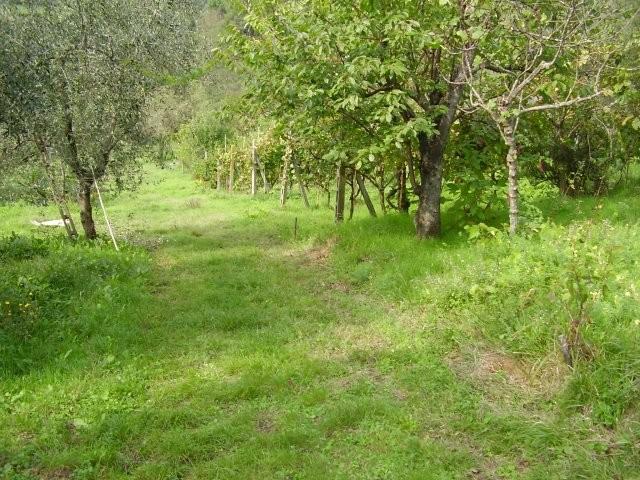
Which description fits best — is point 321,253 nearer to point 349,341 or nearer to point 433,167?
point 433,167

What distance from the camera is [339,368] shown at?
18.2 feet

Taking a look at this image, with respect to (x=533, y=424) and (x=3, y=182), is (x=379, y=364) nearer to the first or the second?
(x=533, y=424)

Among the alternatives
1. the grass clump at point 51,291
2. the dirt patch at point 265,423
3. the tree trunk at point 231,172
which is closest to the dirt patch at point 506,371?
the dirt patch at point 265,423

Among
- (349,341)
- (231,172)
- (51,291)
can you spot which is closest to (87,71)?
(51,291)

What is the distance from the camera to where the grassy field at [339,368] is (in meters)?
4.09

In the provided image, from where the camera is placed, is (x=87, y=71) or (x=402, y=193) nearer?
(x=87, y=71)

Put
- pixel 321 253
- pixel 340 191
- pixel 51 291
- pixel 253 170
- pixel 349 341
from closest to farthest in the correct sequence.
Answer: pixel 349 341
pixel 51 291
pixel 321 253
pixel 340 191
pixel 253 170

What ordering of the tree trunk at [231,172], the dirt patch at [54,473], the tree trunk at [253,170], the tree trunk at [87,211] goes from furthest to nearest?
the tree trunk at [231,172]
the tree trunk at [253,170]
the tree trunk at [87,211]
the dirt patch at [54,473]

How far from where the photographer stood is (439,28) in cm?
815

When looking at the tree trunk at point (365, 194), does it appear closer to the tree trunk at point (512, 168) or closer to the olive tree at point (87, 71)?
the tree trunk at point (512, 168)

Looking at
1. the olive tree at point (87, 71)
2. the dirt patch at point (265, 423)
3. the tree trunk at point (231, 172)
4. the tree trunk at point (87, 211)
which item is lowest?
the dirt patch at point (265, 423)

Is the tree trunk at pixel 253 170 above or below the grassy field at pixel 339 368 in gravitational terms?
above

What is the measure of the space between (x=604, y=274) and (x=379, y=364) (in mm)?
2362

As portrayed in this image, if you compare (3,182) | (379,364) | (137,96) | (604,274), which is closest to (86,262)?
(3,182)
